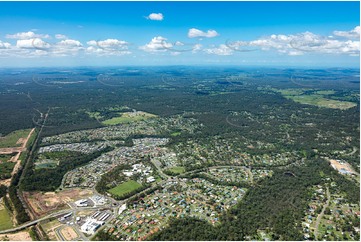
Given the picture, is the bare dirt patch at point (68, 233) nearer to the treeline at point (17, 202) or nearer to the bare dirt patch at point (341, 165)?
the treeline at point (17, 202)

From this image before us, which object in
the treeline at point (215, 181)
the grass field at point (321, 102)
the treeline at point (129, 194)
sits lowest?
the treeline at point (129, 194)

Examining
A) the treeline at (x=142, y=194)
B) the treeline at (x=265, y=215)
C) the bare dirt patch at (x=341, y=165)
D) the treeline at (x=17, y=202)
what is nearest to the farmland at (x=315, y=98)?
the bare dirt patch at (x=341, y=165)

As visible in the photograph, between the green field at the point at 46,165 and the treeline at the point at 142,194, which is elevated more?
the treeline at the point at 142,194

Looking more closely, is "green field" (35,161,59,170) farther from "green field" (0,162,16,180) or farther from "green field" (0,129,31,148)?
"green field" (0,129,31,148)

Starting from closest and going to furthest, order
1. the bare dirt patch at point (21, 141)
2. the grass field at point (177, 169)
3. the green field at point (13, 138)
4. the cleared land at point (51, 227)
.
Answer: the cleared land at point (51, 227)
the grass field at point (177, 169)
the green field at point (13, 138)
the bare dirt patch at point (21, 141)

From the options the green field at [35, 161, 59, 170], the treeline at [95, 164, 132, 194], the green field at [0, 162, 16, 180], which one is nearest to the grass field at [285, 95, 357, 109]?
the treeline at [95, 164, 132, 194]

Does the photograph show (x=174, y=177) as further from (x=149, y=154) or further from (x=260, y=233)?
(x=260, y=233)
